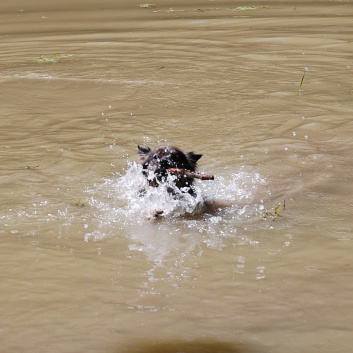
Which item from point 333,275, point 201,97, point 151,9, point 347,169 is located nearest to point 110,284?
point 333,275

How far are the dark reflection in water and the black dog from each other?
231 centimetres

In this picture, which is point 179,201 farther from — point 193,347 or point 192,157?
point 193,347

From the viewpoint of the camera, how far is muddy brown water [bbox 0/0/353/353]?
169 inches

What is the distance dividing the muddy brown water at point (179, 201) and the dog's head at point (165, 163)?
0.60ft

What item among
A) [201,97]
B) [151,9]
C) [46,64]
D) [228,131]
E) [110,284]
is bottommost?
[110,284]

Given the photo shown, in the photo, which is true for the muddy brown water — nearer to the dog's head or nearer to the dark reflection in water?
the dark reflection in water

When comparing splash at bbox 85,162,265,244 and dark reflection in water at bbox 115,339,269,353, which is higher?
splash at bbox 85,162,265,244

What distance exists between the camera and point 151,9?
56.2 feet

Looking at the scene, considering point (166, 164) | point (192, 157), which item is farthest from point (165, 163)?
point (192, 157)

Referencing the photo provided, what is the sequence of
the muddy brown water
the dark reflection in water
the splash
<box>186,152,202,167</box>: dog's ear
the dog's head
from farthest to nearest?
1. <box>186,152,202,167</box>: dog's ear
2. the dog's head
3. the splash
4. the muddy brown water
5. the dark reflection in water

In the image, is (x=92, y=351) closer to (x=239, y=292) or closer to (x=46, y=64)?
(x=239, y=292)

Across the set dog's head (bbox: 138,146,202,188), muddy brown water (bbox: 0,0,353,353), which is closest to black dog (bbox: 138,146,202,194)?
dog's head (bbox: 138,146,202,188)

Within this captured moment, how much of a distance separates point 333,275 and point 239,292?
67 cm

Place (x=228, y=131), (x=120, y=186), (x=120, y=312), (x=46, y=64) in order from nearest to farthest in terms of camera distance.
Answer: (x=120, y=312) → (x=120, y=186) → (x=228, y=131) → (x=46, y=64)
